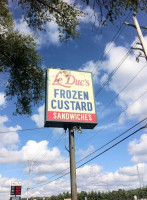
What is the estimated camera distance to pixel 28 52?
9.32 m

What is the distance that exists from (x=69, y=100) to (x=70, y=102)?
167 millimetres

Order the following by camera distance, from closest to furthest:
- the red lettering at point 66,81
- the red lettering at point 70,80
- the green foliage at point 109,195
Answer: the red lettering at point 66,81, the red lettering at point 70,80, the green foliage at point 109,195

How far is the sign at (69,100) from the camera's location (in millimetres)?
12492

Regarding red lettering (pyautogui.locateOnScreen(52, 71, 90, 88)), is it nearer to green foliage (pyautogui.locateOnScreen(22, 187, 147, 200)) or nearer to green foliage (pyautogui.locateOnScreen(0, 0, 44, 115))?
green foliage (pyautogui.locateOnScreen(0, 0, 44, 115))

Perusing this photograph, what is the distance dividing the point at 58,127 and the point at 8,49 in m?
6.15

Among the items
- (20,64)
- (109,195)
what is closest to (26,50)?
(20,64)

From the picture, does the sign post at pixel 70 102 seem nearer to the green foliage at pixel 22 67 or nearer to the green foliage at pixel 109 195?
the green foliage at pixel 22 67

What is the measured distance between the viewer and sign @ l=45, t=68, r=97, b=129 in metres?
12.5

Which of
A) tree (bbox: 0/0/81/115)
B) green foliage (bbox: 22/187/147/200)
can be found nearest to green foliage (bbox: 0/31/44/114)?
tree (bbox: 0/0/81/115)

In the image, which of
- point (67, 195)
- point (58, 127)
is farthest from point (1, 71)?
point (67, 195)

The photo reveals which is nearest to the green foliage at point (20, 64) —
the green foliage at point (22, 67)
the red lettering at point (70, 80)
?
the green foliage at point (22, 67)

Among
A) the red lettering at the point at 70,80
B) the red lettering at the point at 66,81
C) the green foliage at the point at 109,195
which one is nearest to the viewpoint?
the red lettering at the point at 66,81

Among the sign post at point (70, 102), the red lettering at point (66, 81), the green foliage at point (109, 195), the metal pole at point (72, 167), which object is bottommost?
the green foliage at point (109, 195)

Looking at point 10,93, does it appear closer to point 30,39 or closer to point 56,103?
point 30,39
